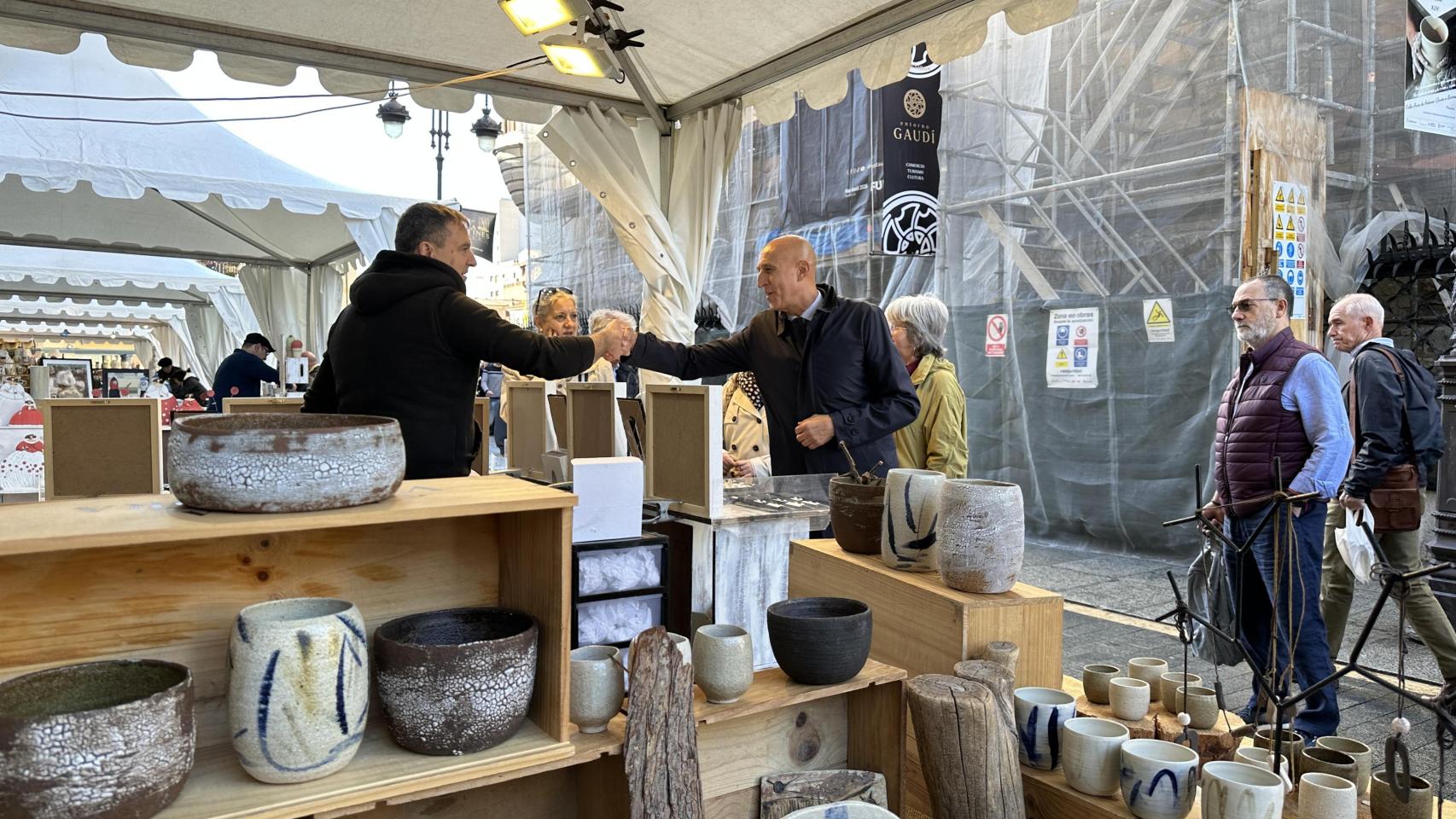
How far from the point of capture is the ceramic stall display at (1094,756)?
136 cm

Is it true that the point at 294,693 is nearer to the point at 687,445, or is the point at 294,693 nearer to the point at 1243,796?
the point at 1243,796

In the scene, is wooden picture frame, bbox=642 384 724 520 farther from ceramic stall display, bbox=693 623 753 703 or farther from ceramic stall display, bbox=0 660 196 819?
ceramic stall display, bbox=0 660 196 819

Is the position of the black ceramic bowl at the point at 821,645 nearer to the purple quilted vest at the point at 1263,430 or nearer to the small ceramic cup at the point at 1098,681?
the small ceramic cup at the point at 1098,681

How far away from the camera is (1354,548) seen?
3.60 meters

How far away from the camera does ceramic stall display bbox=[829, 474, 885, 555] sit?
1909mm

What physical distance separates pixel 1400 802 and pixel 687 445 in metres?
1.73

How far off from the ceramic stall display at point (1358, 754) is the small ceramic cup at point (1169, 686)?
259 mm

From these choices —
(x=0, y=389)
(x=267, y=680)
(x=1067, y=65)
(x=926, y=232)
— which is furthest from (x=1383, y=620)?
(x=0, y=389)

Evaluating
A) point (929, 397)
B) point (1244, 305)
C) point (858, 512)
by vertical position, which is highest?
point (1244, 305)

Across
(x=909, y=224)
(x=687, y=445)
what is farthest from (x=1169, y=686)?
(x=909, y=224)

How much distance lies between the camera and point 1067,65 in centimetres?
742

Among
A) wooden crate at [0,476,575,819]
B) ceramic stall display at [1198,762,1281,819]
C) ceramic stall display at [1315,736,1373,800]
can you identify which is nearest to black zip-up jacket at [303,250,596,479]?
wooden crate at [0,476,575,819]

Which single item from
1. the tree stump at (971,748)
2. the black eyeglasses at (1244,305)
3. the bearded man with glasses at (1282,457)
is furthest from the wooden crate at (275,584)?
the black eyeglasses at (1244,305)

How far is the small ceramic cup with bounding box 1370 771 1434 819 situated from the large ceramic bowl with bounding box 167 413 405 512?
4.94ft
